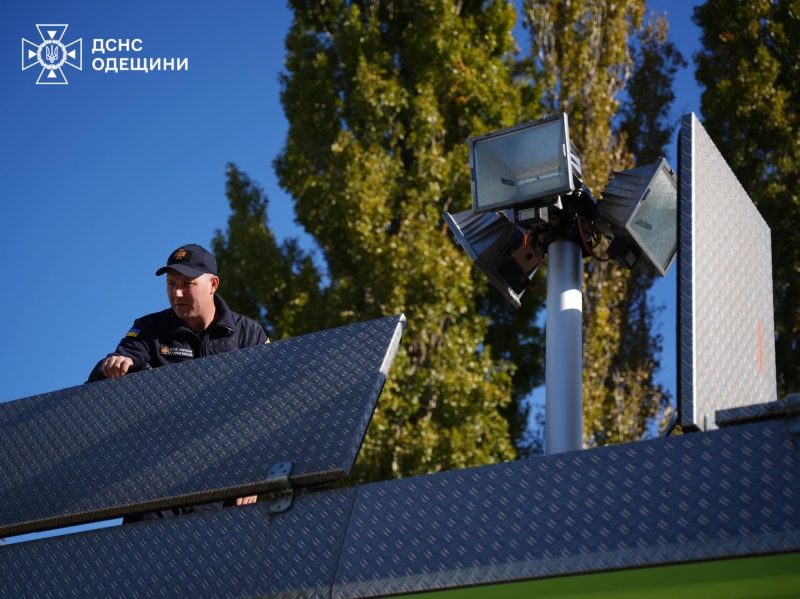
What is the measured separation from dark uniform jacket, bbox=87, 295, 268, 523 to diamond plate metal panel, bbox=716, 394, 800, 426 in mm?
2392

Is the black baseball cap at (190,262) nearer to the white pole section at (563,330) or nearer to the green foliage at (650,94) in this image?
the white pole section at (563,330)

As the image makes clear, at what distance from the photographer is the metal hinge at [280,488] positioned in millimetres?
1946

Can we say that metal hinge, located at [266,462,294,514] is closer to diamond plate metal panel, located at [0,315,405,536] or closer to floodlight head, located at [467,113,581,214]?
diamond plate metal panel, located at [0,315,405,536]

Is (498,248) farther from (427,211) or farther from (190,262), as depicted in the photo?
(427,211)

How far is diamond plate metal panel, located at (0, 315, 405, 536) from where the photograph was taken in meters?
2.08

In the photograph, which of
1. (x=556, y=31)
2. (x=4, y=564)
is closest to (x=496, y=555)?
(x=4, y=564)

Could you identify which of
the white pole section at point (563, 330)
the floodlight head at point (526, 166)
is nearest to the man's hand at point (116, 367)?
the floodlight head at point (526, 166)

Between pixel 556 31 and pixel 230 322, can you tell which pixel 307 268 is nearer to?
pixel 556 31

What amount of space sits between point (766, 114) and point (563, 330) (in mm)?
14432

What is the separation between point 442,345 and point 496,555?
11074mm

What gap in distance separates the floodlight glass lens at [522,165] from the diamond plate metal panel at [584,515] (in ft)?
4.40

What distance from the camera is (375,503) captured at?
1865 mm

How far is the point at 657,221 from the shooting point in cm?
305

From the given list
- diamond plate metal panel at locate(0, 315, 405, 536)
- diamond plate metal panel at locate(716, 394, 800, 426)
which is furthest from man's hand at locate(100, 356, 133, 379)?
diamond plate metal panel at locate(716, 394, 800, 426)
